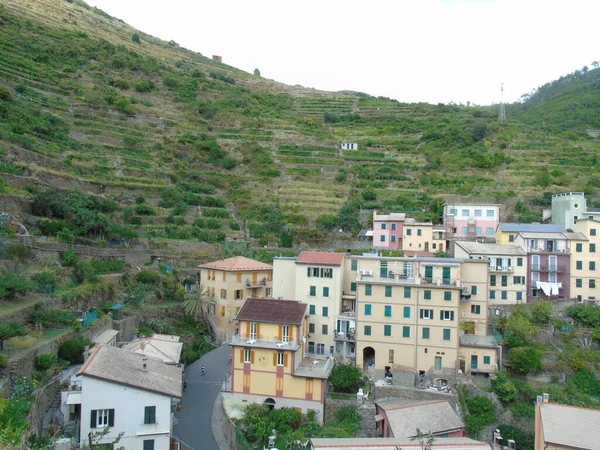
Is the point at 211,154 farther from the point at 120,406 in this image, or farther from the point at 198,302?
Result: the point at 120,406

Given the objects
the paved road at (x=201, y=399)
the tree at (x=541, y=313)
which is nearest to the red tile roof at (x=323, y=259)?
the paved road at (x=201, y=399)

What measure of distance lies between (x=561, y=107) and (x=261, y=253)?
250 feet

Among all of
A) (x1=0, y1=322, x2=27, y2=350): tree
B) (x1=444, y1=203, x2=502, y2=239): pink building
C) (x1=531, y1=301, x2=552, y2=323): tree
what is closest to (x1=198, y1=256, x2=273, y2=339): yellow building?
(x1=0, y1=322, x2=27, y2=350): tree

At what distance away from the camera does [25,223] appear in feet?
110

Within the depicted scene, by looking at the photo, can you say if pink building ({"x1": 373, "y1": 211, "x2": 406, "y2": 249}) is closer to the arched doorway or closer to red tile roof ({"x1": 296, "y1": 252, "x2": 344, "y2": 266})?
red tile roof ({"x1": 296, "y1": 252, "x2": 344, "y2": 266})

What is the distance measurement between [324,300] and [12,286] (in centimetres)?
1717

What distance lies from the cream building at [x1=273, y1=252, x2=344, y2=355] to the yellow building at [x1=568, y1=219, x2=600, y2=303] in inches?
677

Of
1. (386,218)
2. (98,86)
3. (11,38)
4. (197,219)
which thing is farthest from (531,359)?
(11,38)

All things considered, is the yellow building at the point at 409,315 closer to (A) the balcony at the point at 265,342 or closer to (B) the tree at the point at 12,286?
(A) the balcony at the point at 265,342

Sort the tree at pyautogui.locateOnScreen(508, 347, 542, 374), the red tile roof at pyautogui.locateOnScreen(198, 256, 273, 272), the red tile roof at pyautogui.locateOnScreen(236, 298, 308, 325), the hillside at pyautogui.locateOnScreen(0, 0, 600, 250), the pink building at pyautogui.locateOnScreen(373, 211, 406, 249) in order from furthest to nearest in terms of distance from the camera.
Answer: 1. the pink building at pyautogui.locateOnScreen(373, 211, 406, 249)
2. the hillside at pyautogui.locateOnScreen(0, 0, 600, 250)
3. the red tile roof at pyautogui.locateOnScreen(198, 256, 273, 272)
4. the tree at pyautogui.locateOnScreen(508, 347, 542, 374)
5. the red tile roof at pyautogui.locateOnScreen(236, 298, 308, 325)

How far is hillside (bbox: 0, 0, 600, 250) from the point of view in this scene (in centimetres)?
4447

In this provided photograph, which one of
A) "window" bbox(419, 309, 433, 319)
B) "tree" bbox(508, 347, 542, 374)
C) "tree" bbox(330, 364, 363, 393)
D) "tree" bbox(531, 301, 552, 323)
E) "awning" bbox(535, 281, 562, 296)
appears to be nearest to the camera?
"tree" bbox(330, 364, 363, 393)

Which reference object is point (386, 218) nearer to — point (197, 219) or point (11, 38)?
point (197, 219)

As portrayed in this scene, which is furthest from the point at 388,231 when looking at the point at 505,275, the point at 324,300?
the point at 324,300
